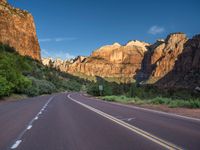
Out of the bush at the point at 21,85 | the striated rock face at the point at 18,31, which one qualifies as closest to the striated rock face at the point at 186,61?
the striated rock face at the point at 18,31

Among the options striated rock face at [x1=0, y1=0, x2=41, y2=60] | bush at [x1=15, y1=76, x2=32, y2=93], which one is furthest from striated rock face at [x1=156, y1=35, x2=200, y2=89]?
bush at [x1=15, y1=76, x2=32, y2=93]

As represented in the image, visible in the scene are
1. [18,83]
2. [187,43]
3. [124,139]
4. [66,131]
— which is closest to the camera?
[124,139]

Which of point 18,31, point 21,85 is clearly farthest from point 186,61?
point 21,85

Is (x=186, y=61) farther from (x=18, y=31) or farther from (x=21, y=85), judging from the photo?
(x=21, y=85)

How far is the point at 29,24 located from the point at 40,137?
176542mm

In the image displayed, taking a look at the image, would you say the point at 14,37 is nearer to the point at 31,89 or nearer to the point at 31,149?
the point at 31,89

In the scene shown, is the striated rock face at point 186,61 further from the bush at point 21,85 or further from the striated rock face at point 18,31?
the bush at point 21,85

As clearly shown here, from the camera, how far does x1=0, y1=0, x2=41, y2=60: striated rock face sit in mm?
157875

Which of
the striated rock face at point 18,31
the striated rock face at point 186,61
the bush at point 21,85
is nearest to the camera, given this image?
the bush at point 21,85

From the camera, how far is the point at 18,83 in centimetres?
6216

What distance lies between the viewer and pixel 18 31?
551 feet

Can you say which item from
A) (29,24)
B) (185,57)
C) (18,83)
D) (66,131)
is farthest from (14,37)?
(66,131)

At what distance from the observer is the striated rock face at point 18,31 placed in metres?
158

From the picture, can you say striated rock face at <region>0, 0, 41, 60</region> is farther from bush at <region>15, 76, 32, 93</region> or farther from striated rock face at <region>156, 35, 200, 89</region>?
bush at <region>15, 76, 32, 93</region>
